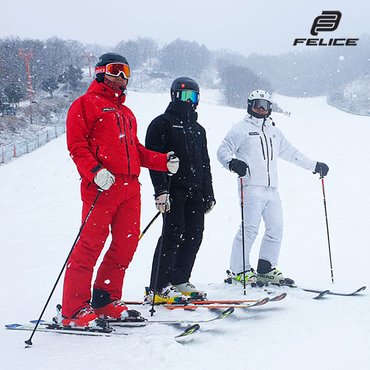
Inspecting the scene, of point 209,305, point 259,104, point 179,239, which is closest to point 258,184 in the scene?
point 259,104

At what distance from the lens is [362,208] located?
9.94 m

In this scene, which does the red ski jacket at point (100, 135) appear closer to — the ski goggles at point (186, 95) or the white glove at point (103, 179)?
the white glove at point (103, 179)

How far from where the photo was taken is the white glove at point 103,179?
315 cm

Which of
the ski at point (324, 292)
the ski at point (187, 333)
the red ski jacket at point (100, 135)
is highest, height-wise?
the red ski jacket at point (100, 135)

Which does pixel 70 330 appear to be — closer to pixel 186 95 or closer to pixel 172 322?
pixel 172 322

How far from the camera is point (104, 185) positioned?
10.4 feet

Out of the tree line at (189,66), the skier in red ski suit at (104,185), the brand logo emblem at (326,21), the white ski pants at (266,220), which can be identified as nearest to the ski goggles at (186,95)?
the skier in red ski suit at (104,185)

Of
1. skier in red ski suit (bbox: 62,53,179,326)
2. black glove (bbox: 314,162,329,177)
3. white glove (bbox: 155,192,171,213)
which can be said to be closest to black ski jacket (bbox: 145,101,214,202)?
white glove (bbox: 155,192,171,213)

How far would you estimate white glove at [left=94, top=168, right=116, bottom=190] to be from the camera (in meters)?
3.15

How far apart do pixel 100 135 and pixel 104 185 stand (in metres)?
0.50

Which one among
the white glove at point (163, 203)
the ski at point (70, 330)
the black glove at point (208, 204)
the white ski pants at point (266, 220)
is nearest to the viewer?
the ski at point (70, 330)

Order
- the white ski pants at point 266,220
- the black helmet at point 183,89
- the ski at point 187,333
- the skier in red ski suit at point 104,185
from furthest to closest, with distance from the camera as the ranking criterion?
the white ski pants at point 266,220
the black helmet at point 183,89
the skier in red ski suit at point 104,185
the ski at point 187,333

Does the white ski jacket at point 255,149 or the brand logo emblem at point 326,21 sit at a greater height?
the brand logo emblem at point 326,21

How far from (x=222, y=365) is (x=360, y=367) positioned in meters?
0.80
